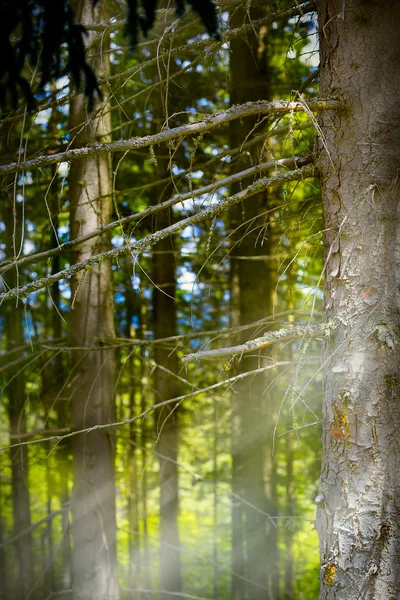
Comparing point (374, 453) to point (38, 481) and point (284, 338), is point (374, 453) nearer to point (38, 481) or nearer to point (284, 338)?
point (284, 338)

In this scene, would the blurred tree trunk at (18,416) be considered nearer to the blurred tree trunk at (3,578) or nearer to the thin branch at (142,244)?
the blurred tree trunk at (3,578)

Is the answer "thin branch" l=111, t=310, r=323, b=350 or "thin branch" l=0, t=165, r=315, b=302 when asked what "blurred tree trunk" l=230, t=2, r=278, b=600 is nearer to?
"thin branch" l=111, t=310, r=323, b=350

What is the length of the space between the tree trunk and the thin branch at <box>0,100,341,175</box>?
194cm

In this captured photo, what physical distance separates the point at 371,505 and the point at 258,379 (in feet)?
10.9

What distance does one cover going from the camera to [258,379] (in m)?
5.73

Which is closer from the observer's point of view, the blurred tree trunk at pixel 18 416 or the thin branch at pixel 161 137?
the thin branch at pixel 161 137

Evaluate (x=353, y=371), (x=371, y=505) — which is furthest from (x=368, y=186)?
(x=371, y=505)

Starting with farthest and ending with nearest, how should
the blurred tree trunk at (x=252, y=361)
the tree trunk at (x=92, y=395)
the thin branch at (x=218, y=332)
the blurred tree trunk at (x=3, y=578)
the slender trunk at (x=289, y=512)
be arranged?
the slender trunk at (x=289, y=512), the blurred tree trunk at (x=3, y=578), the blurred tree trunk at (x=252, y=361), the tree trunk at (x=92, y=395), the thin branch at (x=218, y=332)

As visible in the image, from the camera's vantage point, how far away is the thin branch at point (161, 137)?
2.33 metres

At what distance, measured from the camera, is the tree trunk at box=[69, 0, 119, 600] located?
4340 millimetres

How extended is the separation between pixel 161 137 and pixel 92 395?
282cm

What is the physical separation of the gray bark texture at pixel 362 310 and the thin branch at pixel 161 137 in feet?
0.92

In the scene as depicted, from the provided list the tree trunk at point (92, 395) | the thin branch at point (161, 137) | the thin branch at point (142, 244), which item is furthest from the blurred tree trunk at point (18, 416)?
the thin branch at point (161, 137)

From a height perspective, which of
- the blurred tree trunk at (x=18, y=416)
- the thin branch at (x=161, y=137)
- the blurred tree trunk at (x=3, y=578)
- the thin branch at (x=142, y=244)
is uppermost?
the thin branch at (x=161, y=137)
